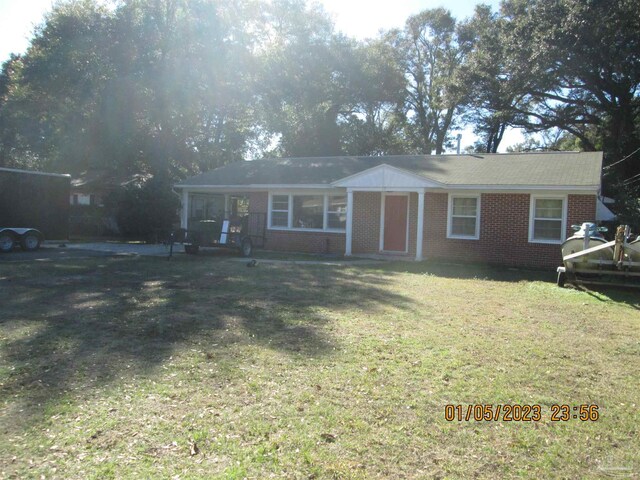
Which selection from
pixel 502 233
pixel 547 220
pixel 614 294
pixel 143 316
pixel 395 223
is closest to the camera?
pixel 143 316

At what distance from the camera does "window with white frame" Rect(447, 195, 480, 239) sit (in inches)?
650

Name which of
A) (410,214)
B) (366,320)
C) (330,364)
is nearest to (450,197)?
(410,214)

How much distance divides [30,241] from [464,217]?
15.2 meters

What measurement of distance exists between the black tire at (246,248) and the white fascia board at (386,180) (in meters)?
3.65

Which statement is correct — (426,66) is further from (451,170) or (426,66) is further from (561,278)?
(561,278)

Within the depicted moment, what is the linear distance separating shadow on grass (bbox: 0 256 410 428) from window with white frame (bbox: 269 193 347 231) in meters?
5.83

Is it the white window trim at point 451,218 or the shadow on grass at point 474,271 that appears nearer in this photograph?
the shadow on grass at point 474,271

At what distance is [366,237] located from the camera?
714 inches

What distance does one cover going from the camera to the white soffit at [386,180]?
16.3 m

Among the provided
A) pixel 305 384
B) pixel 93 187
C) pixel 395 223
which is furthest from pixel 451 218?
pixel 93 187

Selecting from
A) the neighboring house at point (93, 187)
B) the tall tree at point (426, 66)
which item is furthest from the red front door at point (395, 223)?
the tall tree at point (426, 66)

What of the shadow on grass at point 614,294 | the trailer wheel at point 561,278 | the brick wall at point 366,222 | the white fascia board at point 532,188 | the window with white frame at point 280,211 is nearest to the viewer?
the shadow on grass at point 614,294

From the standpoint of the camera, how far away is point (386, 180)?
16.9 m

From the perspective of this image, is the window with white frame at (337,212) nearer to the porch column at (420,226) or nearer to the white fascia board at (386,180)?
the white fascia board at (386,180)
